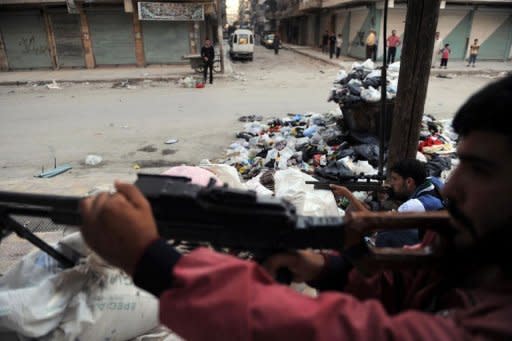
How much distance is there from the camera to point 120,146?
21.8 ft

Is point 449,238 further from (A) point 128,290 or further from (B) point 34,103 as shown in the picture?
(B) point 34,103

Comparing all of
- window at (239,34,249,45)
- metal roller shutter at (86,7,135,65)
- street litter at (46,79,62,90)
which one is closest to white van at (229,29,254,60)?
window at (239,34,249,45)

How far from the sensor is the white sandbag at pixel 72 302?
5.91 feet

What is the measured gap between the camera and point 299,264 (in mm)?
1212

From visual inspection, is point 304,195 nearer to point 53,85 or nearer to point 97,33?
point 53,85

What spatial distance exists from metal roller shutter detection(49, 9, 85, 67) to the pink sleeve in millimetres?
22019

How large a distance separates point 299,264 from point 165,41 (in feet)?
67.5

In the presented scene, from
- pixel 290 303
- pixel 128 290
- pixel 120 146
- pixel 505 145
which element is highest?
pixel 505 145

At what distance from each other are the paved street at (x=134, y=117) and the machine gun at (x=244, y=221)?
3.56 m

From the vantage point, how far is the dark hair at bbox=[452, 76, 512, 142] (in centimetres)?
80

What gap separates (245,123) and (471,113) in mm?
7336

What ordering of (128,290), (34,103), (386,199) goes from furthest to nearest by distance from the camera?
(34,103)
(386,199)
(128,290)

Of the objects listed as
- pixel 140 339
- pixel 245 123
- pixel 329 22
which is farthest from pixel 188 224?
pixel 329 22

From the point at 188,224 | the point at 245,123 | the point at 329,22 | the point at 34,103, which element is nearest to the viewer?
the point at 188,224
